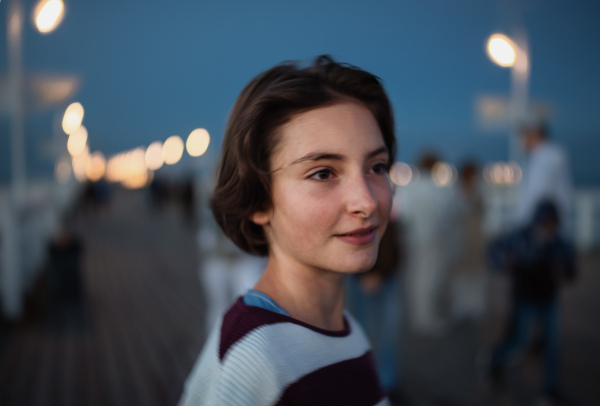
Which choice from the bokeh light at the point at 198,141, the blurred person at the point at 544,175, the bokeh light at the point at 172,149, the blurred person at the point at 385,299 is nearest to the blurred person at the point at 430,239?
the blurred person at the point at 544,175

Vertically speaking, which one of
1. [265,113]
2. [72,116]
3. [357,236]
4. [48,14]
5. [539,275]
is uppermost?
[72,116]

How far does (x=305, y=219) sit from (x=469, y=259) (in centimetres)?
552

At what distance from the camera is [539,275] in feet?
12.7

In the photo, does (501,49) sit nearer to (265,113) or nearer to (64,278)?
(265,113)

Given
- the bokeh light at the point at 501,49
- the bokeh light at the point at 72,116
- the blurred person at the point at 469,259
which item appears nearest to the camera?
the blurred person at the point at 469,259

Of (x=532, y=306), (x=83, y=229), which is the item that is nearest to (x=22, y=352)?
(x=532, y=306)

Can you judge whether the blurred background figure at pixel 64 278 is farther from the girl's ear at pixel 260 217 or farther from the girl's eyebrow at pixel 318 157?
the girl's eyebrow at pixel 318 157

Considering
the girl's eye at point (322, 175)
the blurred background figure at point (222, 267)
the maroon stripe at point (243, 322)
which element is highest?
the girl's eye at point (322, 175)

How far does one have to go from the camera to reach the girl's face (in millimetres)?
1078

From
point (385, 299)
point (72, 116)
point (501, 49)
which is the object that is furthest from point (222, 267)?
point (72, 116)

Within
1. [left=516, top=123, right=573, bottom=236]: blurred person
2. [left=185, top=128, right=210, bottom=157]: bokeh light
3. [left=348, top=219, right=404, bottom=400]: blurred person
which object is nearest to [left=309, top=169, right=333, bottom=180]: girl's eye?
[left=348, top=219, right=404, bottom=400]: blurred person

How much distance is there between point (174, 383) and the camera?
431cm

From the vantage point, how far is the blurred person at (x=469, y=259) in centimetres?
593

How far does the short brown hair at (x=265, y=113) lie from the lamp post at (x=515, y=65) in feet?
19.4
